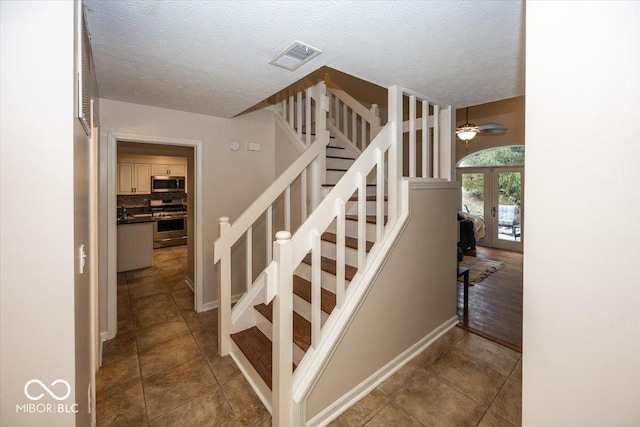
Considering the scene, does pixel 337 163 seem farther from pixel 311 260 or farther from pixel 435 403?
pixel 435 403

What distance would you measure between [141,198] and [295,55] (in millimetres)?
6939

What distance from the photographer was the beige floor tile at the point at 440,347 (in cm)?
233

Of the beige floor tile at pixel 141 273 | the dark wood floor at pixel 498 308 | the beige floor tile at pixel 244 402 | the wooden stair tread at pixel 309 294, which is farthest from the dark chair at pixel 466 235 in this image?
the beige floor tile at pixel 141 273

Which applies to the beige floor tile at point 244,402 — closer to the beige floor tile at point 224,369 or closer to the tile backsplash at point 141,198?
the beige floor tile at point 224,369

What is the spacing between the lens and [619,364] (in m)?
0.67

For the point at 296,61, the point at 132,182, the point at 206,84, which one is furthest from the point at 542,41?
the point at 132,182

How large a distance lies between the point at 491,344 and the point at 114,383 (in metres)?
3.30

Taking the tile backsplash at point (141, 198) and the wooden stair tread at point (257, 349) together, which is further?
the tile backsplash at point (141, 198)

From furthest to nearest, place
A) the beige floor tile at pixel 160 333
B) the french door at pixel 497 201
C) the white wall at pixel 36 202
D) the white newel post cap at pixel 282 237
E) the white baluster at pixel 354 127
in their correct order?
1. the french door at pixel 497 201
2. the white baluster at pixel 354 127
3. the beige floor tile at pixel 160 333
4. the white newel post cap at pixel 282 237
5. the white wall at pixel 36 202

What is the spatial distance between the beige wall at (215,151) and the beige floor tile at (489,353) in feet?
8.58

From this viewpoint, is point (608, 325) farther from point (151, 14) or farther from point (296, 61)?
point (151, 14)

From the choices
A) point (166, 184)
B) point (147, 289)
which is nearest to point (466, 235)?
point (147, 289)

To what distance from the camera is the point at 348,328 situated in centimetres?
180

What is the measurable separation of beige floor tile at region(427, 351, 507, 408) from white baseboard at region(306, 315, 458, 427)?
185 mm
